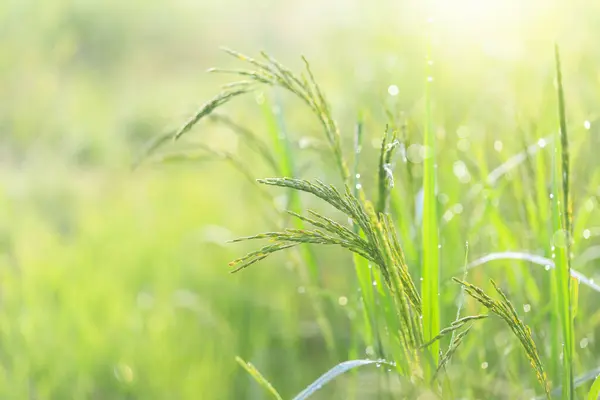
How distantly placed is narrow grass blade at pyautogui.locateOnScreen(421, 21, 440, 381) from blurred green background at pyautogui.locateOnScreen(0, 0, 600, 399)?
0.49 ft

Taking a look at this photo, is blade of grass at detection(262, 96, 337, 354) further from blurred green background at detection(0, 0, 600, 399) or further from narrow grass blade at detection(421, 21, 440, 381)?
narrow grass blade at detection(421, 21, 440, 381)

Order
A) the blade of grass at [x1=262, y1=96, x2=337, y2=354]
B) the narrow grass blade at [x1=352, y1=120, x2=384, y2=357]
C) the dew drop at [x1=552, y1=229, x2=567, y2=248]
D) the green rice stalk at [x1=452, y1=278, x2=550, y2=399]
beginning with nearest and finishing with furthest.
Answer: the green rice stalk at [x1=452, y1=278, x2=550, y2=399] < the dew drop at [x1=552, y1=229, x2=567, y2=248] < the narrow grass blade at [x1=352, y1=120, x2=384, y2=357] < the blade of grass at [x1=262, y1=96, x2=337, y2=354]

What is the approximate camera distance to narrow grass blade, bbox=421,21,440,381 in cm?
74

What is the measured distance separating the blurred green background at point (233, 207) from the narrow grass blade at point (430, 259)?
15 centimetres

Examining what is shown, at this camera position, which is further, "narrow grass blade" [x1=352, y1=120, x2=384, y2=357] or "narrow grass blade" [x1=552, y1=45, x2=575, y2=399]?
"narrow grass blade" [x1=352, y1=120, x2=384, y2=357]

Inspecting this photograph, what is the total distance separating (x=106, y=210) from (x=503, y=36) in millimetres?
1507

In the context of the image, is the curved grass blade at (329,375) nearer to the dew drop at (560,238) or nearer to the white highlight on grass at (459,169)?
the dew drop at (560,238)

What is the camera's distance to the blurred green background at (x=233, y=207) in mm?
1354

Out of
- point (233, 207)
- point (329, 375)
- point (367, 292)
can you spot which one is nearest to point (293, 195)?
point (367, 292)

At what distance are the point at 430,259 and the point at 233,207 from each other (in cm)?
158

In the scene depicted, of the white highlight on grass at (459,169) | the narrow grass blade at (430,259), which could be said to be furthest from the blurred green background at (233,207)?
the narrow grass blade at (430,259)

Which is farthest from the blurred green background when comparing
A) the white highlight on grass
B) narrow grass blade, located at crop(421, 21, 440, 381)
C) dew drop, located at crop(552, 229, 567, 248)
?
dew drop, located at crop(552, 229, 567, 248)

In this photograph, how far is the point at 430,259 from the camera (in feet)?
2.55

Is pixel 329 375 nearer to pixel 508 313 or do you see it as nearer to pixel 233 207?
pixel 508 313
